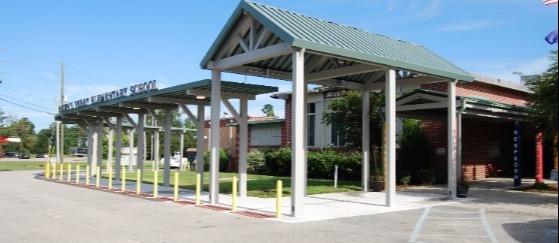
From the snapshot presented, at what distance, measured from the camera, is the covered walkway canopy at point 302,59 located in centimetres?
1229

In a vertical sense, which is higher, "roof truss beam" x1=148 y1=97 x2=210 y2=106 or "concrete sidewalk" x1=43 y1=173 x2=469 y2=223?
"roof truss beam" x1=148 y1=97 x2=210 y2=106

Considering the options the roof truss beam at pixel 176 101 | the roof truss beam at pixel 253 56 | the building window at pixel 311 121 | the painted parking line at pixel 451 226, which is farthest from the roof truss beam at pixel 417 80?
the building window at pixel 311 121

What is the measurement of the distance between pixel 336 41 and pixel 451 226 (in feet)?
18.1

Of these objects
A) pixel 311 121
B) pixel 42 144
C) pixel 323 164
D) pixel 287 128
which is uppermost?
pixel 311 121

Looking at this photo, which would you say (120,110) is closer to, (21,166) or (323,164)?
(323,164)

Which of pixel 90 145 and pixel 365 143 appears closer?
pixel 365 143

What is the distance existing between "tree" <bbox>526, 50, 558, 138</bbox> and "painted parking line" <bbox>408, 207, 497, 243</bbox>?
13.2 feet

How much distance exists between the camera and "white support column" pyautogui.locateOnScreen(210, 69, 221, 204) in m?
15.1

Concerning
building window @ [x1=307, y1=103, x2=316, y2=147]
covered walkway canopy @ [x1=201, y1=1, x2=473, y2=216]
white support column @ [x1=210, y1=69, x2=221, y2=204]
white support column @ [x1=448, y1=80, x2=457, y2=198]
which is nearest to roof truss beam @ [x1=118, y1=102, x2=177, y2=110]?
covered walkway canopy @ [x1=201, y1=1, x2=473, y2=216]

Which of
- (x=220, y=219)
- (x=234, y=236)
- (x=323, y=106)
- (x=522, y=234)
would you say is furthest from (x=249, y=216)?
(x=323, y=106)

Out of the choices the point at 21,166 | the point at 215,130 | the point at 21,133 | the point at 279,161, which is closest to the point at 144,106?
the point at 215,130

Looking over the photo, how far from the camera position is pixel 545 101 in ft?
51.3

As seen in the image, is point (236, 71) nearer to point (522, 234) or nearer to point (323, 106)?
point (522, 234)

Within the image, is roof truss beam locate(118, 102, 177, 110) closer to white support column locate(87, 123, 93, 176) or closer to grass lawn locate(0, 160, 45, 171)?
white support column locate(87, 123, 93, 176)
